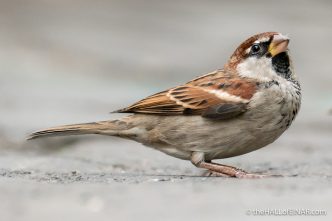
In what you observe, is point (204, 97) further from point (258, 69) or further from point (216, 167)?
point (216, 167)

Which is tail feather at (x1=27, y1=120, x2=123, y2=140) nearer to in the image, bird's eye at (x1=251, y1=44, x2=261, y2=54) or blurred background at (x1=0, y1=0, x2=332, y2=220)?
blurred background at (x1=0, y1=0, x2=332, y2=220)

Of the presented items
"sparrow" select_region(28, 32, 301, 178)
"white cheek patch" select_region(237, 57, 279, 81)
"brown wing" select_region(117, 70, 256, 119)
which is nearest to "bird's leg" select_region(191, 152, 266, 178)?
"sparrow" select_region(28, 32, 301, 178)

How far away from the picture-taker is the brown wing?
22.6 ft

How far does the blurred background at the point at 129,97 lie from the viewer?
531 centimetres

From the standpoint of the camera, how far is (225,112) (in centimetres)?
682

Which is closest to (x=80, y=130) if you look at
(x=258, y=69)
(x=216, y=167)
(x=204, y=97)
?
(x=204, y=97)

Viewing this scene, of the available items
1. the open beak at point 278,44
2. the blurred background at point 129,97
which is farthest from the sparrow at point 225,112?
the blurred background at point 129,97

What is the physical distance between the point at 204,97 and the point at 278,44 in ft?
2.28

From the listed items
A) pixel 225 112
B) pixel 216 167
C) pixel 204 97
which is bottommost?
pixel 216 167

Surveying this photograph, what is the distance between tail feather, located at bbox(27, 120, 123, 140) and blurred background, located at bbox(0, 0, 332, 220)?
31 cm

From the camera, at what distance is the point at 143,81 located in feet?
43.7

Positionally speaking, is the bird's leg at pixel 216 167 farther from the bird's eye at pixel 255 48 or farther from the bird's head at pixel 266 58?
the bird's eye at pixel 255 48

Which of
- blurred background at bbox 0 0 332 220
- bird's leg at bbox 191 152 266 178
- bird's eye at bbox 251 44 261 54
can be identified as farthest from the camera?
bird's eye at bbox 251 44 261 54

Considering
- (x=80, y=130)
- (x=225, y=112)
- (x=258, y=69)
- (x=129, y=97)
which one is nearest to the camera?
(x=225, y=112)
